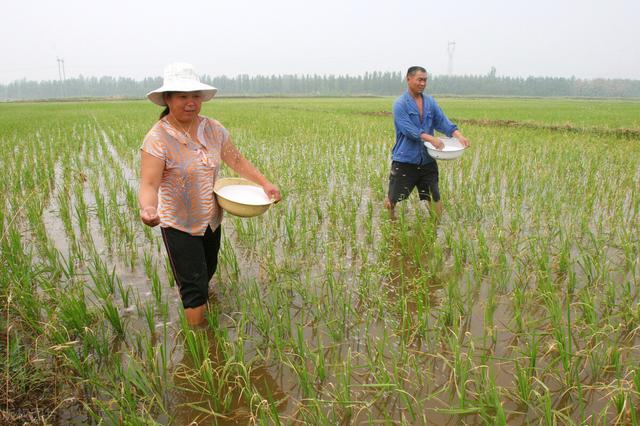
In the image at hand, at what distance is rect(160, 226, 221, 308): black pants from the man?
2.14 metres

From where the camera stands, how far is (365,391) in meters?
1.68

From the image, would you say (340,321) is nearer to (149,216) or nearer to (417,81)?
(149,216)

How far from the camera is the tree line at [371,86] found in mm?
92812

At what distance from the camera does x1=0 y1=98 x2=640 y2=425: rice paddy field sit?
1598 mm

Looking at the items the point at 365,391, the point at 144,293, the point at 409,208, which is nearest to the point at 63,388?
the point at 144,293

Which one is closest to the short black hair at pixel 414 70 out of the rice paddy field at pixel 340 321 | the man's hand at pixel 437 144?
the man's hand at pixel 437 144

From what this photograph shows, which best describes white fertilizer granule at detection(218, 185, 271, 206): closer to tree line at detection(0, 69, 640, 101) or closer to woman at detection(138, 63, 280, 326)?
woman at detection(138, 63, 280, 326)

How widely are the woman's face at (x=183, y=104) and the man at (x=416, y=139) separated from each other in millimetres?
1996

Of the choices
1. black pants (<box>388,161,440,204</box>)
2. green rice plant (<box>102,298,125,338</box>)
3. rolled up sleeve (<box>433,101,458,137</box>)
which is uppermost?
rolled up sleeve (<box>433,101,458,137</box>)

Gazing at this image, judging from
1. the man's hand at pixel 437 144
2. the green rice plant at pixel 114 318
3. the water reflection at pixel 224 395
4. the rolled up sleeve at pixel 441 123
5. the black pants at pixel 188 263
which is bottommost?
the water reflection at pixel 224 395

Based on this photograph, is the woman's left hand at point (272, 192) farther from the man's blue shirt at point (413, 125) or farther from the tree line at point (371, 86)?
the tree line at point (371, 86)

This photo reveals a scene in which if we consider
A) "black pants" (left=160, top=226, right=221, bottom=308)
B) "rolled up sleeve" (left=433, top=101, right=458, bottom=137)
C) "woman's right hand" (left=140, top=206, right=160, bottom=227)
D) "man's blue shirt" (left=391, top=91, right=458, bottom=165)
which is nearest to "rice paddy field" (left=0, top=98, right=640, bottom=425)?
"black pants" (left=160, top=226, right=221, bottom=308)

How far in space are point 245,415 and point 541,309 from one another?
5.49 feet

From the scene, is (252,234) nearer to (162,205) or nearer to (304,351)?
(162,205)
